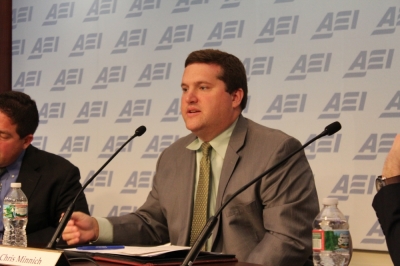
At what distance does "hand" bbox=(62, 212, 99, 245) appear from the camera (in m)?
2.41

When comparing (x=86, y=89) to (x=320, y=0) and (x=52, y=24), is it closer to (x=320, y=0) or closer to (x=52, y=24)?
(x=52, y=24)

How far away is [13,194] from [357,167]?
1965 millimetres

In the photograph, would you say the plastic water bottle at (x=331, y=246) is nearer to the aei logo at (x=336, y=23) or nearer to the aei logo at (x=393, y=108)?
the aei logo at (x=393, y=108)

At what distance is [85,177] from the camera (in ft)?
16.0

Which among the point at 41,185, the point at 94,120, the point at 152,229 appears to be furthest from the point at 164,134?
the point at 152,229

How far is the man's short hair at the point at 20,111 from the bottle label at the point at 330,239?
1.97m

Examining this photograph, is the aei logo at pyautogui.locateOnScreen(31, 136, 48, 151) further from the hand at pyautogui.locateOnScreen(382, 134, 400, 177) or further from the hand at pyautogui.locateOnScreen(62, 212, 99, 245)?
the hand at pyautogui.locateOnScreen(382, 134, 400, 177)

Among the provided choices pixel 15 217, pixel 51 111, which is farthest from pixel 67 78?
pixel 15 217

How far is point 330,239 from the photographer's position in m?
1.94

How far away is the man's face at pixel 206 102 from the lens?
9.29 feet

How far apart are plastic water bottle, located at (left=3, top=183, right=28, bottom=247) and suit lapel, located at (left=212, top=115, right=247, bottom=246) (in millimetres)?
854

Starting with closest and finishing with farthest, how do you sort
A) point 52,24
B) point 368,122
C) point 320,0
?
1. point 368,122
2. point 320,0
3. point 52,24

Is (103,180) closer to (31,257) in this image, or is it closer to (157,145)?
(157,145)

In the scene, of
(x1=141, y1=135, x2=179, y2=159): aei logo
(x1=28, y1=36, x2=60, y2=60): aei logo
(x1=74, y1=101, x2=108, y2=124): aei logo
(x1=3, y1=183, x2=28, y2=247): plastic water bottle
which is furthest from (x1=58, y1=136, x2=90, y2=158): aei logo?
(x1=3, y1=183, x2=28, y2=247): plastic water bottle
